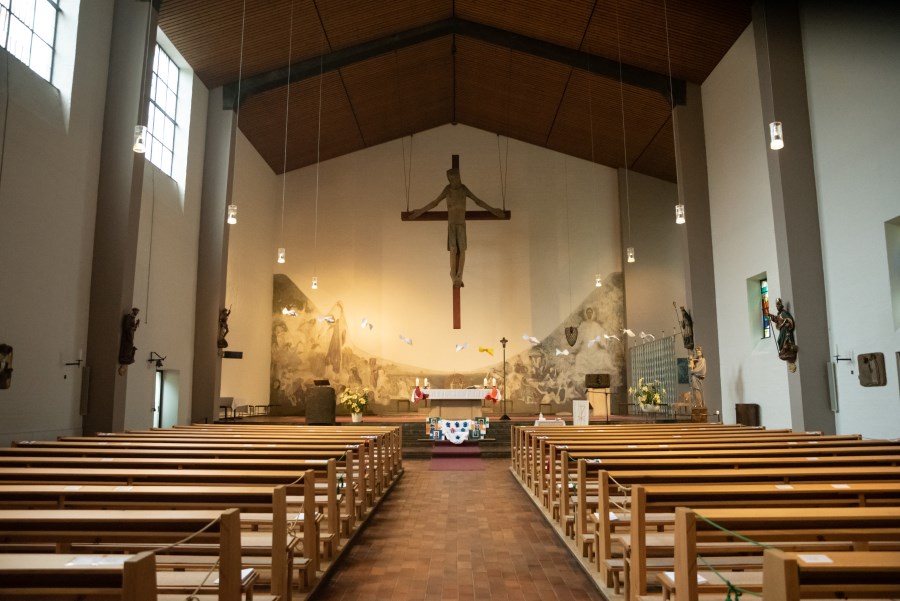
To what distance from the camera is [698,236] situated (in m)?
11.5

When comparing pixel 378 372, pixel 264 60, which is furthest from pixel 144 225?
pixel 378 372

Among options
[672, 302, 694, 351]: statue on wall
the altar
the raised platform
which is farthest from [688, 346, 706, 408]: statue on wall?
the altar

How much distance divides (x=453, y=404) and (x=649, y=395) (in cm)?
410

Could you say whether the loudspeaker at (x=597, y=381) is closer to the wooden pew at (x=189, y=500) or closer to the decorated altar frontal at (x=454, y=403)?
the decorated altar frontal at (x=454, y=403)

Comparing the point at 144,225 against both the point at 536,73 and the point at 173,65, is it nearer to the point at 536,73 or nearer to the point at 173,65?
the point at 173,65

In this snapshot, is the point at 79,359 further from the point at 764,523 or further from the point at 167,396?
the point at 764,523

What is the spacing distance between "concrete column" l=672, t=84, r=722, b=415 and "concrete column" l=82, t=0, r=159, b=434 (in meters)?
8.87

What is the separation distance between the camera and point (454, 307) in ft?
51.1

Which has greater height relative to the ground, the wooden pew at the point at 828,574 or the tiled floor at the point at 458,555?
the wooden pew at the point at 828,574

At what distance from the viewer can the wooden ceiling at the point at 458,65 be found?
10.2 m

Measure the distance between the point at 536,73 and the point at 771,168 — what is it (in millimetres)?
6151

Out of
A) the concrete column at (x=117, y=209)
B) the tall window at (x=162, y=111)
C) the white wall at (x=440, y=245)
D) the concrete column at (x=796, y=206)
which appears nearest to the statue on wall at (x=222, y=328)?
the tall window at (x=162, y=111)

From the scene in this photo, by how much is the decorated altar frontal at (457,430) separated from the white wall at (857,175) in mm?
5464

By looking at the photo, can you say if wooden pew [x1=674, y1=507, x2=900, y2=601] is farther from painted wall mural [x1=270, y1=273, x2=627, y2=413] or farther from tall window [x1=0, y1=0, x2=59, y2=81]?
painted wall mural [x1=270, y1=273, x2=627, y2=413]
